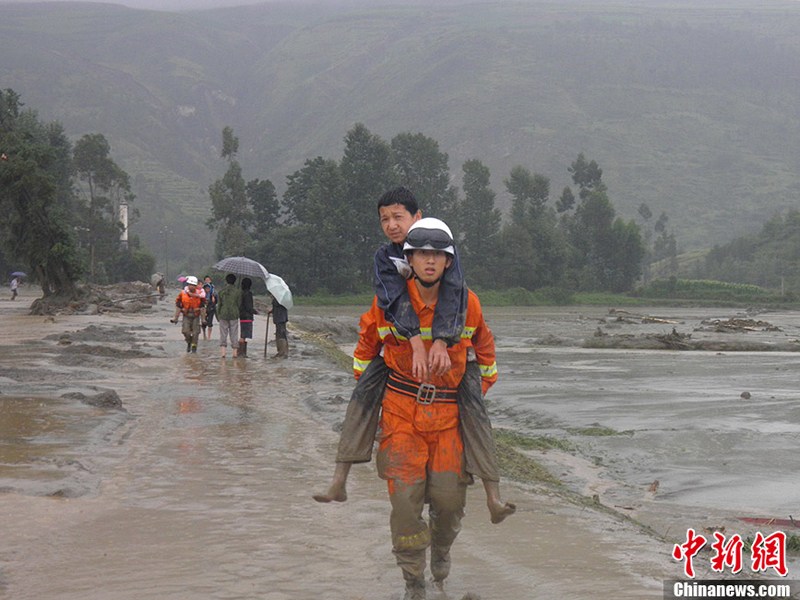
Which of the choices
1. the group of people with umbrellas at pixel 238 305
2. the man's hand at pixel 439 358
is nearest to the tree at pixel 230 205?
the group of people with umbrellas at pixel 238 305

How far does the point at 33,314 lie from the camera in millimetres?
38094

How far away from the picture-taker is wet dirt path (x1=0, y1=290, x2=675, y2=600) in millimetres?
5738

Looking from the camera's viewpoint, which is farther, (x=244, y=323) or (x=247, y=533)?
(x=244, y=323)

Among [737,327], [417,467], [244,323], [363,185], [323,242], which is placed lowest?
[737,327]

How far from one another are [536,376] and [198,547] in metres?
16.9

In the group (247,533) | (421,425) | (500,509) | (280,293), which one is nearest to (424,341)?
(421,425)

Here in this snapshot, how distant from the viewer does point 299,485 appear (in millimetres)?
8398

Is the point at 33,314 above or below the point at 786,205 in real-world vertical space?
below

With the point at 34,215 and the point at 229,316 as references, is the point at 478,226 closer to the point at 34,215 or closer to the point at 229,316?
the point at 34,215

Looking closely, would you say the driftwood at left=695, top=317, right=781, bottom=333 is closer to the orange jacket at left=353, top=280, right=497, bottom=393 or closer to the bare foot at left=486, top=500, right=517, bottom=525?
the orange jacket at left=353, top=280, right=497, bottom=393

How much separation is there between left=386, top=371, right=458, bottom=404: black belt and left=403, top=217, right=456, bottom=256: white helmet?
0.64m

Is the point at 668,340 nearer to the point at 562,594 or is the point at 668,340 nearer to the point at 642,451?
the point at 642,451

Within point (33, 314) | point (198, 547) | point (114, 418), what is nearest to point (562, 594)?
point (198, 547)

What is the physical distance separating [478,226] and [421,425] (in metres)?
90.1
